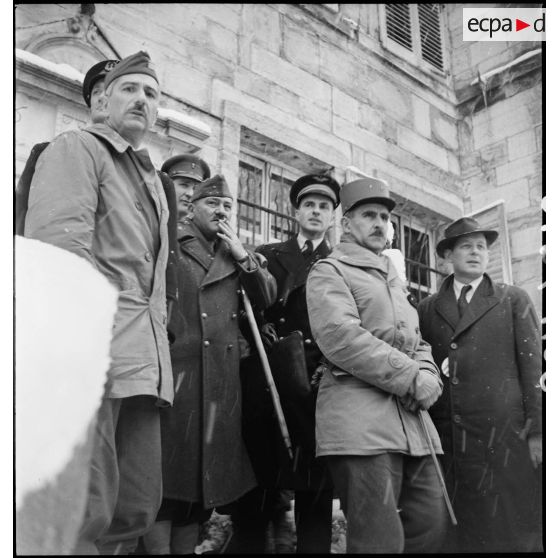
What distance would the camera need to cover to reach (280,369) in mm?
3100

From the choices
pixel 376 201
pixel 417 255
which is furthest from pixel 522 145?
pixel 376 201

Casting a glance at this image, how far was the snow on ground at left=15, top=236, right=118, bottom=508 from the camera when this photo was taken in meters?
2.14

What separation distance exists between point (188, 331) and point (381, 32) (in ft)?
15.5

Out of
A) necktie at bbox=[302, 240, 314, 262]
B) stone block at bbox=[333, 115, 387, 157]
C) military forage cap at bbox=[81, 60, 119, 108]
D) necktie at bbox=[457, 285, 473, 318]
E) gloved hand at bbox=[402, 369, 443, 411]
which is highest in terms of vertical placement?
stone block at bbox=[333, 115, 387, 157]

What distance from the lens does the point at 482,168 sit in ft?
22.7

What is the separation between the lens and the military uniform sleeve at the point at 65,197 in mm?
2160

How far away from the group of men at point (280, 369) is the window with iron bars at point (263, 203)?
1418 millimetres

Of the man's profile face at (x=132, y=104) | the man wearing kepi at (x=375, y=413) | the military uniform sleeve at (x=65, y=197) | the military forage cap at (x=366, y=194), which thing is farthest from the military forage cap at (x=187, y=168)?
the military uniform sleeve at (x=65, y=197)

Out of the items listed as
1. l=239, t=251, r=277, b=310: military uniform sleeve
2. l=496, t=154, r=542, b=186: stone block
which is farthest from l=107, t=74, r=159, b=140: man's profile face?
l=496, t=154, r=542, b=186: stone block

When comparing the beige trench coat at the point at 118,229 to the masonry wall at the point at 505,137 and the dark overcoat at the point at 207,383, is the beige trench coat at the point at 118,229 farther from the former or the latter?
the masonry wall at the point at 505,137

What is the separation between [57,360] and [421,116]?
211 inches

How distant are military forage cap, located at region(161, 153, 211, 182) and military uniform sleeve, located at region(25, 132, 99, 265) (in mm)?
1362

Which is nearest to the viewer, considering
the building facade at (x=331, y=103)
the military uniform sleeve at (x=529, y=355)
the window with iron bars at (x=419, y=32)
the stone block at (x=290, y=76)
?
the military uniform sleeve at (x=529, y=355)

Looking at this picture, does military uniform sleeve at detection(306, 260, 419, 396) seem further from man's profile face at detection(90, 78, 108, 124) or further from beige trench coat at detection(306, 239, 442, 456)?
man's profile face at detection(90, 78, 108, 124)
